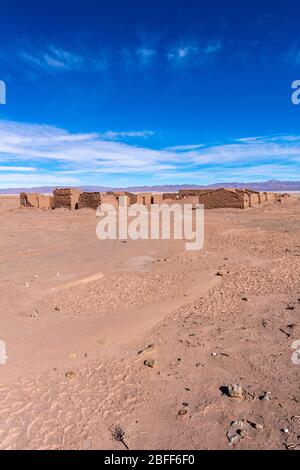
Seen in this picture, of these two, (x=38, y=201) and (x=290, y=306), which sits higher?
(x=38, y=201)

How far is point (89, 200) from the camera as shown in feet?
68.4

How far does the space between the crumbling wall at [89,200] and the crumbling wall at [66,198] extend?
337 millimetres

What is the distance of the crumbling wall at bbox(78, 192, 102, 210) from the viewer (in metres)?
20.5

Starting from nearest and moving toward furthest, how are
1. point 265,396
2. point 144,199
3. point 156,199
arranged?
point 265,396
point 144,199
point 156,199

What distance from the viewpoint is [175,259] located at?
860 cm

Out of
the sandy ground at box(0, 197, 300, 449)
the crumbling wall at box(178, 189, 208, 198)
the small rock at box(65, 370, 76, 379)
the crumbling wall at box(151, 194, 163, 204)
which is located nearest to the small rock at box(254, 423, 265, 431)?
the sandy ground at box(0, 197, 300, 449)

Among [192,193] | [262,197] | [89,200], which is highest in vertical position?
[192,193]

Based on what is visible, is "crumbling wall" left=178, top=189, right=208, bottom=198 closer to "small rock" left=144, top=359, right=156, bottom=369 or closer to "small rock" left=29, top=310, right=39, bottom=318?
"small rock" left=29, top=310, right=39, bottom=318

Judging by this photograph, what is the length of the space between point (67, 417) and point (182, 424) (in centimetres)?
87

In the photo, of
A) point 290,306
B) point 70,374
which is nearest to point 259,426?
point 70,374

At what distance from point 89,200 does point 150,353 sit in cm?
1747

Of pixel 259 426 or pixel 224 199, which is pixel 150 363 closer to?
pixel 259 426

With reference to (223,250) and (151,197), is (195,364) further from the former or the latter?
(151,197)
